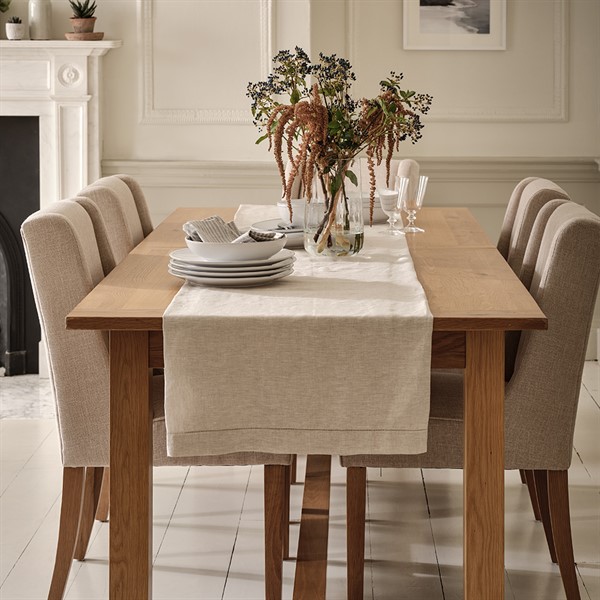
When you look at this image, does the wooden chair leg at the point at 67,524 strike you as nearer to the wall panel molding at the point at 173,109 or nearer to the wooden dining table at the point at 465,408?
the wooden dining table at the point at 465,408

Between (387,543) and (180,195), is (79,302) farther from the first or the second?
(180,195)

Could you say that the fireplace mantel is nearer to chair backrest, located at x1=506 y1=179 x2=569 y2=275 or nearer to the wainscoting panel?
the wainscoting panel

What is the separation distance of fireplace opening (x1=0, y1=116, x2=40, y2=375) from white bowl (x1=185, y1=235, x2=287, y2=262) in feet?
8.44

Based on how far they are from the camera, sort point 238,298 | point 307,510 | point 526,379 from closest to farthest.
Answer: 1. point 238,298
2. point 526,379
3. point 307,510

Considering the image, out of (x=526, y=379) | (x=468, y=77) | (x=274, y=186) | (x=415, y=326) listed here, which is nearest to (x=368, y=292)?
(x=415, y=326)

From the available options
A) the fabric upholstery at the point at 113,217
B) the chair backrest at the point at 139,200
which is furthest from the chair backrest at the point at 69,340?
the chair backrest at the point at 139,200

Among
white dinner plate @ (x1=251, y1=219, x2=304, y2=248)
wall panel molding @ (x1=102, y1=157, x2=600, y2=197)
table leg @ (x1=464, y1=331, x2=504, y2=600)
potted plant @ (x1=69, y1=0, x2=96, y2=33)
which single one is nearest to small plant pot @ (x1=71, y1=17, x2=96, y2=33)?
potted plant @ (x1=69, y1=0, x2=96, y2=33)

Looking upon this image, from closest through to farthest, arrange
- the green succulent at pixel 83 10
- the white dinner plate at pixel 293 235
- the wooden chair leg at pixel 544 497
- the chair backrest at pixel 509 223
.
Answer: the wooden chair leg at pixel 544 497
the white dinner plate at pixel 293 235
the chair backrest at pixel 509 223
the green succulent at pixel 83 10

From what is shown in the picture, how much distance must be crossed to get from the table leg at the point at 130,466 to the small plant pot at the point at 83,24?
2735 millimetres

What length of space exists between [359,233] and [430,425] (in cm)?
55

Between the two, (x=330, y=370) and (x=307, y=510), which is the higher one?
(x=330, y=370)

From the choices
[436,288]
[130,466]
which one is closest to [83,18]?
[436,288]

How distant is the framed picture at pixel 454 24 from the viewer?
4633 millimetres

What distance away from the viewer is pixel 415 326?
187 centimetres
